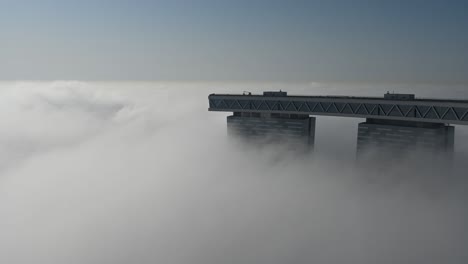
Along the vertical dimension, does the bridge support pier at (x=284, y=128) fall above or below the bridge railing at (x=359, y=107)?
below

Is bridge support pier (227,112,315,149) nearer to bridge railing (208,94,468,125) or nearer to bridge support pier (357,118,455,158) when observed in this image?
bridge railing (208,94,468,125)

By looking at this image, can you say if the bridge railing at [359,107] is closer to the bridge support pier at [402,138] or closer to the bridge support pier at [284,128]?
the bridge support pier at [284,128]

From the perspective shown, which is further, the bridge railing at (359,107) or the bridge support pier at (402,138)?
the bridge support pier at (402,138)

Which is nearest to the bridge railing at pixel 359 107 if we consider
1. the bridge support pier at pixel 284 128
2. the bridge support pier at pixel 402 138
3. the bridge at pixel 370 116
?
the bridge at pixel 370 116

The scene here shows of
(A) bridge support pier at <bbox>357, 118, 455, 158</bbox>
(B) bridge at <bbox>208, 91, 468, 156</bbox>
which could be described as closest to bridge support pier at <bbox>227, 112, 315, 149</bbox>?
(B) bridge at <bbox>208, 91, 468, 156</bbox>

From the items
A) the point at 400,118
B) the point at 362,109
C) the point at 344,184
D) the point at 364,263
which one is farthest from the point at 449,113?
the point at 364,263

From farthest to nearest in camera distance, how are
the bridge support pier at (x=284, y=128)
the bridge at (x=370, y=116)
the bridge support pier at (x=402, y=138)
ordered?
1. the bridge support pier at (x=284, y=128)
2. the bridge support pier at (x=402, y=138)
3. the bridge at (x=370, y=116)

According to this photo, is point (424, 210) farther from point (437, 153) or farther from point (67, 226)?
point (67, 226)

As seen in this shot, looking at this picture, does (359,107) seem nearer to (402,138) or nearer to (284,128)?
(402,138)
